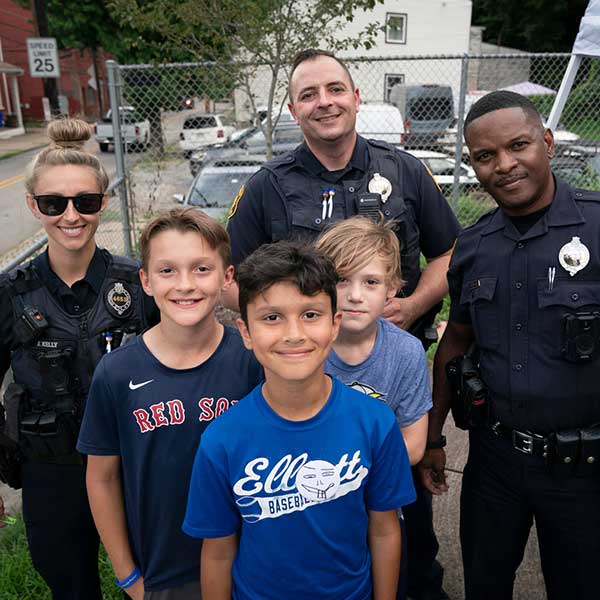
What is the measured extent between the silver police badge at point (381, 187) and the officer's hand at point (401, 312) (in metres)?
0.45

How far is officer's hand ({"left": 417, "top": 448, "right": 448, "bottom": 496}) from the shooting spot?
249 cm

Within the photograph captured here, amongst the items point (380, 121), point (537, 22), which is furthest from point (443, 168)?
point (537, 22)

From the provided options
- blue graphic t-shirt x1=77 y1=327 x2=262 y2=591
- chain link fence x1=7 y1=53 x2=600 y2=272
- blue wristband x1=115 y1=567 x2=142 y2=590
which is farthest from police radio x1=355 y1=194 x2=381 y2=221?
chain link fence x1=7 y1=53 x2=600 y2=272

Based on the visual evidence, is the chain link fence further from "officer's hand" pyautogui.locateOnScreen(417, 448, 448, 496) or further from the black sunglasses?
"officer's hand" pyautogui.locateOnScreen(417, 448, 448, 496)

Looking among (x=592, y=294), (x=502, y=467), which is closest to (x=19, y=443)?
(x=502, y=467)

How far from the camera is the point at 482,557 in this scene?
227 centimetres

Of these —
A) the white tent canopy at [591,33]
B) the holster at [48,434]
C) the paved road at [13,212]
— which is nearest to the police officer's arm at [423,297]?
the holster at [48,434]

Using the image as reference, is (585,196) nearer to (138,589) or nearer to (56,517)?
(138,589)

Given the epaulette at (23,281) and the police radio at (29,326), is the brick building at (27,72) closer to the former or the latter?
the epaulette at (23,281)

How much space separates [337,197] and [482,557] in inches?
61.5

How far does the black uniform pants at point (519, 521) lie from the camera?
2062 mm

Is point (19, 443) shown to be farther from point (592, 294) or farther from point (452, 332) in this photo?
point (592, 294)

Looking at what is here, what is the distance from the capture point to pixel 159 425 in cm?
186

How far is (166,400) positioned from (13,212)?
45.4 ft
